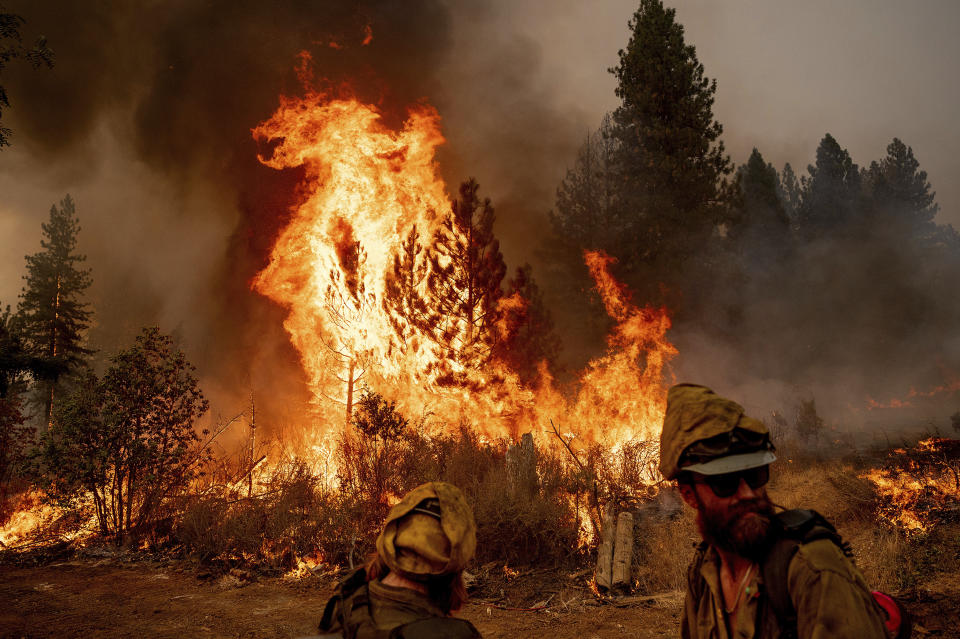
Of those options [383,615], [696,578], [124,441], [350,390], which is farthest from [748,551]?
[350,390]

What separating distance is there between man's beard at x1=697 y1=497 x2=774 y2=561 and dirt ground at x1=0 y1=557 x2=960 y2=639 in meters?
5.67

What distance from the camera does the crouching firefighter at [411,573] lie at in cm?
200

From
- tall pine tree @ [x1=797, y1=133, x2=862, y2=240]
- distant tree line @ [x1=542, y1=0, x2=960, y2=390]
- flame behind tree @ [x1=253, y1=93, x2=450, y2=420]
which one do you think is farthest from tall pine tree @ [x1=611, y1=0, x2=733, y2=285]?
tall pine tree @ [x1=797, y1=133, x2=862, y2=240]

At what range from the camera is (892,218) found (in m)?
42.6

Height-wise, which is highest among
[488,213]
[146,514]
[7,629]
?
[488,213]

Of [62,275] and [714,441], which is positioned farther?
[62,275]

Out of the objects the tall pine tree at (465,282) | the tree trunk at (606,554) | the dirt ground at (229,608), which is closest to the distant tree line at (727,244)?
the tall pine tree at (465,282)

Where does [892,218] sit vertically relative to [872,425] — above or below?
above

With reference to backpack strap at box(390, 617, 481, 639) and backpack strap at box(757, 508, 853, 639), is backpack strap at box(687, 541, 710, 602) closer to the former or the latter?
backpack strap at box(757, 508, 853, 639)

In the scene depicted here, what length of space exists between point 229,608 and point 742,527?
8.29m

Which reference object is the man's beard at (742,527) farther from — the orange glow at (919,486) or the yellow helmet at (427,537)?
the orange glow at (919,486)

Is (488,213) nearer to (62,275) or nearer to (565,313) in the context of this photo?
(565,313)

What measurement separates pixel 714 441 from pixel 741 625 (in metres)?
0.65

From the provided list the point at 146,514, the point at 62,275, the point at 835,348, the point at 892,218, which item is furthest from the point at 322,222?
the point at 892,218
